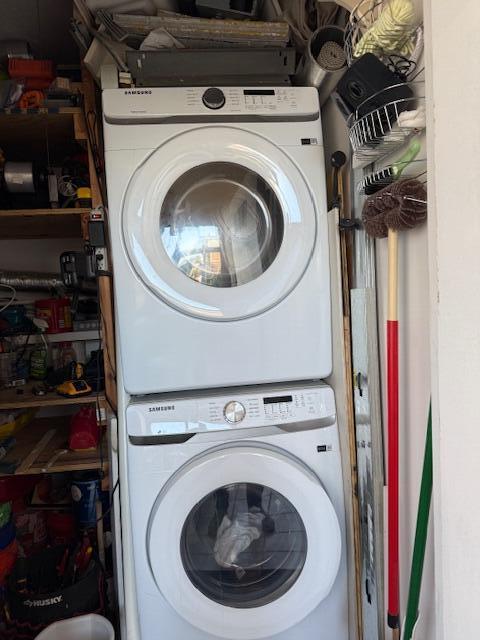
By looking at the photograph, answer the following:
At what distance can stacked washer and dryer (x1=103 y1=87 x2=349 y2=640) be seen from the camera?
3.90 feet

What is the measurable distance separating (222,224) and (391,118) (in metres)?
0.60

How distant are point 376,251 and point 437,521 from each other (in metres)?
0.75

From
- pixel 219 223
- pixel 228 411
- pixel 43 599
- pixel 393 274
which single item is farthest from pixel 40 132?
pixel 43 599

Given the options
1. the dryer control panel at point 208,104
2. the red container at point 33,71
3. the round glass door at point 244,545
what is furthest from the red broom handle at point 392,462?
the red container at point 33,71

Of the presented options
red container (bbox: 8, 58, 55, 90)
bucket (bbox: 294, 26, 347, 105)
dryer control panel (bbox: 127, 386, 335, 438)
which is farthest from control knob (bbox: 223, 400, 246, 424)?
red container (bbox: 8, 58, 55, 90)

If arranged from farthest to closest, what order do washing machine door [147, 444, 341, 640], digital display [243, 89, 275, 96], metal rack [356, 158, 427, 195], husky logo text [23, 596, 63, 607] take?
1. husky logo text [23, 596, 63, 607]
2. digital display [243, 89, 275, 96]
3. washing machine door [147, 444, 341, 640]
4. metal rack [356, 158, 427, 195]

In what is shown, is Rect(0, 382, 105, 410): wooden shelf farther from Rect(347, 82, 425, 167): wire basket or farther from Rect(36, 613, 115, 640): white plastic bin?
Rect(347, 82, 425, 167): wire basket

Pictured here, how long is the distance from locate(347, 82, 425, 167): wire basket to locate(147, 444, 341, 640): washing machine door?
2.96 feet

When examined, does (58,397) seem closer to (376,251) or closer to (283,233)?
(283,233)

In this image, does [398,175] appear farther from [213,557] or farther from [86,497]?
[86,497]

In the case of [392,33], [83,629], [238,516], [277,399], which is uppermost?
[392,33]

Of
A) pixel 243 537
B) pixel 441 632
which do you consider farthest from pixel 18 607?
pixel 441 632

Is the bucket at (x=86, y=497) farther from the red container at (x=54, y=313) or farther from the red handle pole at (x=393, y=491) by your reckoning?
the red handle pole at (x=393, y=491)

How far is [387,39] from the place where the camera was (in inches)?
35.3
